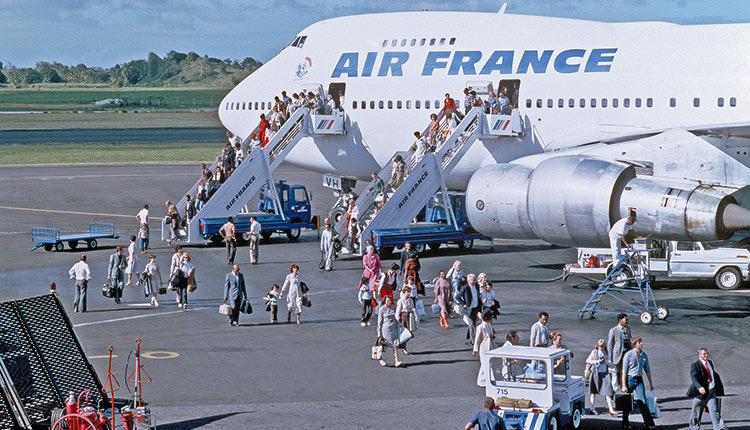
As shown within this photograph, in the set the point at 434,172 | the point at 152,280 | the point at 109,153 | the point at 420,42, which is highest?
the point at 109,153

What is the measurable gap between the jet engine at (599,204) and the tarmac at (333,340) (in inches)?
105

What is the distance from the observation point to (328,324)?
2716cm

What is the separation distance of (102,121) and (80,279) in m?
155

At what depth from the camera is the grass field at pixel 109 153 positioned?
8800cm

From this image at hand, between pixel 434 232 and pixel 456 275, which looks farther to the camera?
pixel 434 232

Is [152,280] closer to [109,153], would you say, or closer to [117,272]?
[117,272]

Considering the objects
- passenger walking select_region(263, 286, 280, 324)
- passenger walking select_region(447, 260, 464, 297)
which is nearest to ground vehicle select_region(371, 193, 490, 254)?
passenger walking select_region(447, 260, 464, 297)

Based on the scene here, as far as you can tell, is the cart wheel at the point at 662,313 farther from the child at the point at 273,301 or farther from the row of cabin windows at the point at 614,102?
the child at the point at 273,301

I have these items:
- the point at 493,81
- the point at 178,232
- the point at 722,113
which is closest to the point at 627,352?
the point at 722,113

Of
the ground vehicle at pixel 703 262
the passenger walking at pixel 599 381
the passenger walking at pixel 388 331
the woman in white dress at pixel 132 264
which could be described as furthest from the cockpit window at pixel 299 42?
the passenger walking at pixel 599 381

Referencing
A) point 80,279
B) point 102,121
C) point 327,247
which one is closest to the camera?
point 80,279

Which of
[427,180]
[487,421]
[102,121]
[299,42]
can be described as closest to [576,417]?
[487,421]

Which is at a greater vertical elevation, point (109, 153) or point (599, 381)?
point (109, 153)

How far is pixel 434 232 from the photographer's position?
37812 millimetres
